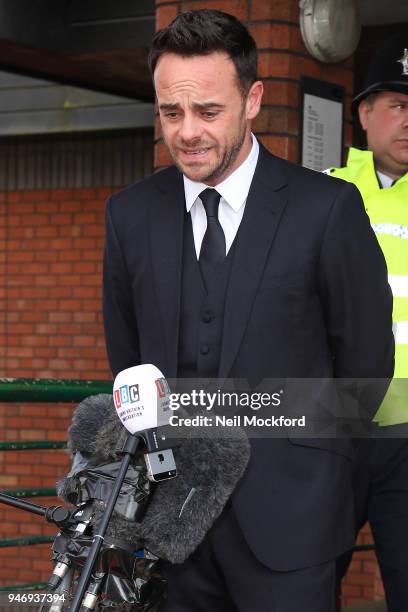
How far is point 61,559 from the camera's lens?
236cm

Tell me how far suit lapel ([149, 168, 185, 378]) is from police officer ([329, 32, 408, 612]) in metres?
0.88

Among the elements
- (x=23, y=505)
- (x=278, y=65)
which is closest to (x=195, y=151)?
(x=23, y=505)

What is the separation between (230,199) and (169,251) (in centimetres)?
17

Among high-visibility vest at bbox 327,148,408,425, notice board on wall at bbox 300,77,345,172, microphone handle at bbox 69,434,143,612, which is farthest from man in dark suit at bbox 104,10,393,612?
notice board on wall at bbox 300,77,345,172

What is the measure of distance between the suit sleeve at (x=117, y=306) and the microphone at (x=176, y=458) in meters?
0.39

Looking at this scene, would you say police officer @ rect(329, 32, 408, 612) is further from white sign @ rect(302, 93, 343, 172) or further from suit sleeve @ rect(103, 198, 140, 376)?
white sign @ rect(302, 93, 343, 172)

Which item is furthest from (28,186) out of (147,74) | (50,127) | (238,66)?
(238,66)

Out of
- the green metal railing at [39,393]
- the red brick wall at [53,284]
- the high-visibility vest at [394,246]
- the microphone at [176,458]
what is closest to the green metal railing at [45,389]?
the green metal railing at [39,393]

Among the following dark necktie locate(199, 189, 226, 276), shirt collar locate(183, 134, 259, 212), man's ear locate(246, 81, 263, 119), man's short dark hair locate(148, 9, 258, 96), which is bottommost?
dark necktie locate(199, 189, 226, 276)

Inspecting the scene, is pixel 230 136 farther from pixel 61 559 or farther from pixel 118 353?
pixel 61 559

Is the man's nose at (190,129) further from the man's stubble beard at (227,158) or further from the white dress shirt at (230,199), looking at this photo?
the white dress shirt at (230,199)

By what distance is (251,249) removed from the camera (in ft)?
8.55

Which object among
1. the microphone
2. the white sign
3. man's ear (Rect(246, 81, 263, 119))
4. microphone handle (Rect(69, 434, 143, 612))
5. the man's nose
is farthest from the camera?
the white sign

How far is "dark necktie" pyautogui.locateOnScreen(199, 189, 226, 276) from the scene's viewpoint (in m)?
2.67
